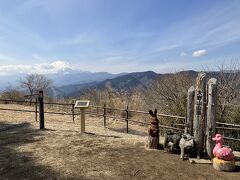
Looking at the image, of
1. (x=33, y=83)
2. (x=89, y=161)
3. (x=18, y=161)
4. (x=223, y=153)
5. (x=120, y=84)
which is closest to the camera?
(x=223, y=153)

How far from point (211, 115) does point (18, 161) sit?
16.7ft

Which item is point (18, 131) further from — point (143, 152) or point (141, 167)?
point (141, 167)

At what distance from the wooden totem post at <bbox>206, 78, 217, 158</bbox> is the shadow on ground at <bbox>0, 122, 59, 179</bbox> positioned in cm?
379

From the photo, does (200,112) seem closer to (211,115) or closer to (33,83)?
(211,115)

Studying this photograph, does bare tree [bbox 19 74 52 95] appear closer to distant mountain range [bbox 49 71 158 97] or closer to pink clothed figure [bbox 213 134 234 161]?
distant mountain range [bbox 49 71 158 97]

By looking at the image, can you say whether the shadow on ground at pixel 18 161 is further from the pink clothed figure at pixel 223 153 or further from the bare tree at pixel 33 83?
the bare tree at pixel 33 83

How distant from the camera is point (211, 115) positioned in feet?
24.6

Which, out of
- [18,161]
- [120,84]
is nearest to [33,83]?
[18,161]

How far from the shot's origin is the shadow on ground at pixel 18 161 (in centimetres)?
689

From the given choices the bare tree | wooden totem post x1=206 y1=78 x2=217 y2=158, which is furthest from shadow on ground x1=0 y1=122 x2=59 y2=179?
the bare tree

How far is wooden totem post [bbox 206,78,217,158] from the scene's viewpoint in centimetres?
750

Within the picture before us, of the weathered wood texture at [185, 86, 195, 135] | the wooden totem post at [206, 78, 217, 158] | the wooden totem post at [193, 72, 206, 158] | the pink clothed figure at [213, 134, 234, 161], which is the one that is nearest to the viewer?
the pink clothed figure at [213, 134, 234, 161]

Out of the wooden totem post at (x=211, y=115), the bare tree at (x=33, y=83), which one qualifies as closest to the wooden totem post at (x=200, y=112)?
the wooden totem post at (x=211, y=115)

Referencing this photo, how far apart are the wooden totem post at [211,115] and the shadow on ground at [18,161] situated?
3.79 metres
